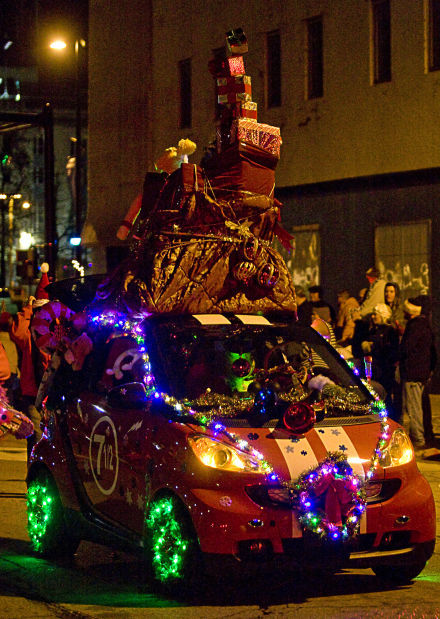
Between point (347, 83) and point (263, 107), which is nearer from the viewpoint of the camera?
point (347, 83)

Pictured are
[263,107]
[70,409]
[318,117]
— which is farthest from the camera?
[263,107]

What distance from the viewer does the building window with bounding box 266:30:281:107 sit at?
25.9 metres

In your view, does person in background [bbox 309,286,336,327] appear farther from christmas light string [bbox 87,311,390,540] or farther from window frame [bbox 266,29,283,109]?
christmas light string [bbox 87,311,390,540]

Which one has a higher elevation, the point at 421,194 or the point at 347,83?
the point at 347,83

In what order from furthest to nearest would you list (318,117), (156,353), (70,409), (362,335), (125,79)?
(125,79)
(318,117)
(362,335)
(70,409)
(156,353)

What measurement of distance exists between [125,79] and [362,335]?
54.4 ft

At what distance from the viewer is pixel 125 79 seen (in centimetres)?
3172

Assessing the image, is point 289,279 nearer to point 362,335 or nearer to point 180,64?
point 362,335

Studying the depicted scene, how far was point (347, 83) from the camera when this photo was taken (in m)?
23.8

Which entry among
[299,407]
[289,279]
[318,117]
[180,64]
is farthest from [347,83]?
[299,407]

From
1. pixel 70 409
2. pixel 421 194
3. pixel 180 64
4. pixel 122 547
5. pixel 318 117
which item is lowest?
pixel 122 547

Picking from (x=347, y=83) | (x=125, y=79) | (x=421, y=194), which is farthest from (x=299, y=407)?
(x=125, y=79)

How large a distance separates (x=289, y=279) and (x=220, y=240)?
26.6 inches

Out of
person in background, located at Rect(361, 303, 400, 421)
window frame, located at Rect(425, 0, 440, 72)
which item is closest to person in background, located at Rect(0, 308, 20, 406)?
person in background, located at Rect(361, 303, 400, 421)
